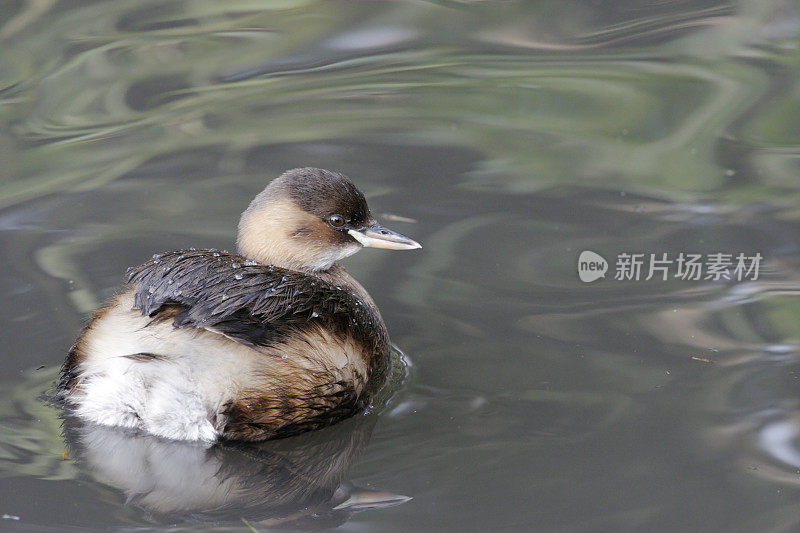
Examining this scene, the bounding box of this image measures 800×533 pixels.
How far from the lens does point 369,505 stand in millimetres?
3660

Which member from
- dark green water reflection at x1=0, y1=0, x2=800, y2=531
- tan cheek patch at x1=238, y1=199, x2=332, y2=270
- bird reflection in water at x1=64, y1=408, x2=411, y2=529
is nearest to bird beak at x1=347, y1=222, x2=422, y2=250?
tan cheek patch at x1=238, y1=199, x2=332, y2=270

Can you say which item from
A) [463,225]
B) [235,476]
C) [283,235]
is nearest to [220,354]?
[235,476]

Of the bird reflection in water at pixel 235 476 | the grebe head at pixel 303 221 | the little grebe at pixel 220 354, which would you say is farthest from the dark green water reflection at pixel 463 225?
the grebe head at pixel 303 221

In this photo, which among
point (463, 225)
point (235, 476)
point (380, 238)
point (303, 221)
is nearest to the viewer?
point (235, 476)

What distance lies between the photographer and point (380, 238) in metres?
4.80

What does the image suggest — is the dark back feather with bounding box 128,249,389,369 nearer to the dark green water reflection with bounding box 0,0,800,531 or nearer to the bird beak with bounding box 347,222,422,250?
the dark green water reflection with bounding box 0,0,800,531

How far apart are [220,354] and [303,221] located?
91 centimetres

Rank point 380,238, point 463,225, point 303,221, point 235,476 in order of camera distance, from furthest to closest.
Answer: point 463,225 < point 380,238 < point 303,221 < point 235,476

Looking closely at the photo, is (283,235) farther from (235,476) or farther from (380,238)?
(235,476)

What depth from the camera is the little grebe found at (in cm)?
387

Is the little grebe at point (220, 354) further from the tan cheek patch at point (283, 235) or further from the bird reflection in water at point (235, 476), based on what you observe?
the tan cheek patch at point (283, 235)

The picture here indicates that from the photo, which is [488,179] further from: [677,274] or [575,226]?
[677,274]

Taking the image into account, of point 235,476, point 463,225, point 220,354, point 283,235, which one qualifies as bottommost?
point 235,476

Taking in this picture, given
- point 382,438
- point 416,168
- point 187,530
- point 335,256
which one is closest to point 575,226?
point 416,168
